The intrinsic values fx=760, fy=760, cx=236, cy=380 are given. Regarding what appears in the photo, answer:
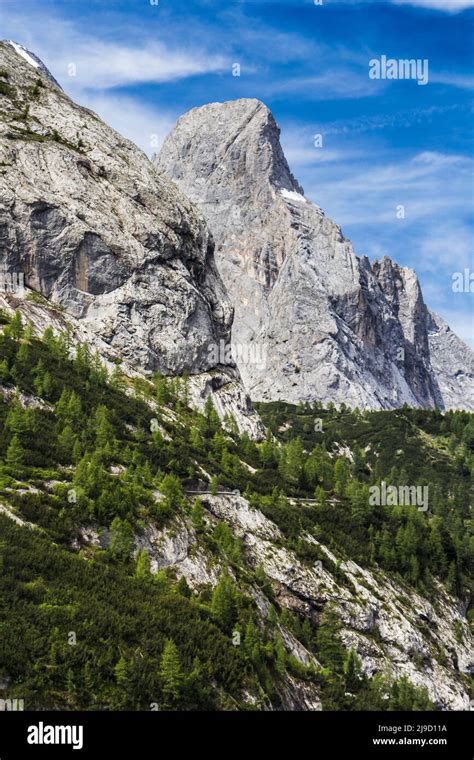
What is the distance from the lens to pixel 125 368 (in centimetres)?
11756

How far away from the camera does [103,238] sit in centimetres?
12644

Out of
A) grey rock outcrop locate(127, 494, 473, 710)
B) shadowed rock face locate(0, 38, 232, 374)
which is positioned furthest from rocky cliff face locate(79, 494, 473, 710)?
shadowed rock face locate(0, 38, 232, 374)

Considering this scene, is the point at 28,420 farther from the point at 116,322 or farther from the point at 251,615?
the point at 116,322

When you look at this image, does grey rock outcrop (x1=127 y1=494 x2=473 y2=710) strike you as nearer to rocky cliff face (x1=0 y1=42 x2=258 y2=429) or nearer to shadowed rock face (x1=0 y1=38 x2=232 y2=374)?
rocky cliff face (x1=0 y1=42 x2=258 y2=429)

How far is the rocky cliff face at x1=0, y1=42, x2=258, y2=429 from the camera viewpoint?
121500 millimetres

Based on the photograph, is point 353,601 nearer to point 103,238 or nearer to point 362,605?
point 362,605

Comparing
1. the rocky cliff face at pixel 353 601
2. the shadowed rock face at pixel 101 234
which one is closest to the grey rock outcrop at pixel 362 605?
the rocky cliff face at pixel 353 601

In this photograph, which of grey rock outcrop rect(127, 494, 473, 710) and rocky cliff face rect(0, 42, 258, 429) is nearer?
grey rock outcrop rect(127, 494, 473, 710)

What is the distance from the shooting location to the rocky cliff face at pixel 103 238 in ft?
399

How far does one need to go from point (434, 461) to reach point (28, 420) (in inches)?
4656

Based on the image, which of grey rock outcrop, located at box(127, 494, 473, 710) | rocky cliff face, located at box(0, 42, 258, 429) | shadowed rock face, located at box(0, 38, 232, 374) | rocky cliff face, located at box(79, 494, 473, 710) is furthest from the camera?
shadowed rock face, located at box(0, 38, 232, 374)

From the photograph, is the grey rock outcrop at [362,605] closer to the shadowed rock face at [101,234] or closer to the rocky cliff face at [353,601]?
the rocky cliff face at [353,601]

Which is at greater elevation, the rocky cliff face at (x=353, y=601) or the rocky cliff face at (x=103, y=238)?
the rocky cliff face at (x=103, y=238)

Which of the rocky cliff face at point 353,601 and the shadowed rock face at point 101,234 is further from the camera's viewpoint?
the shadowed rock face at point 101,234
